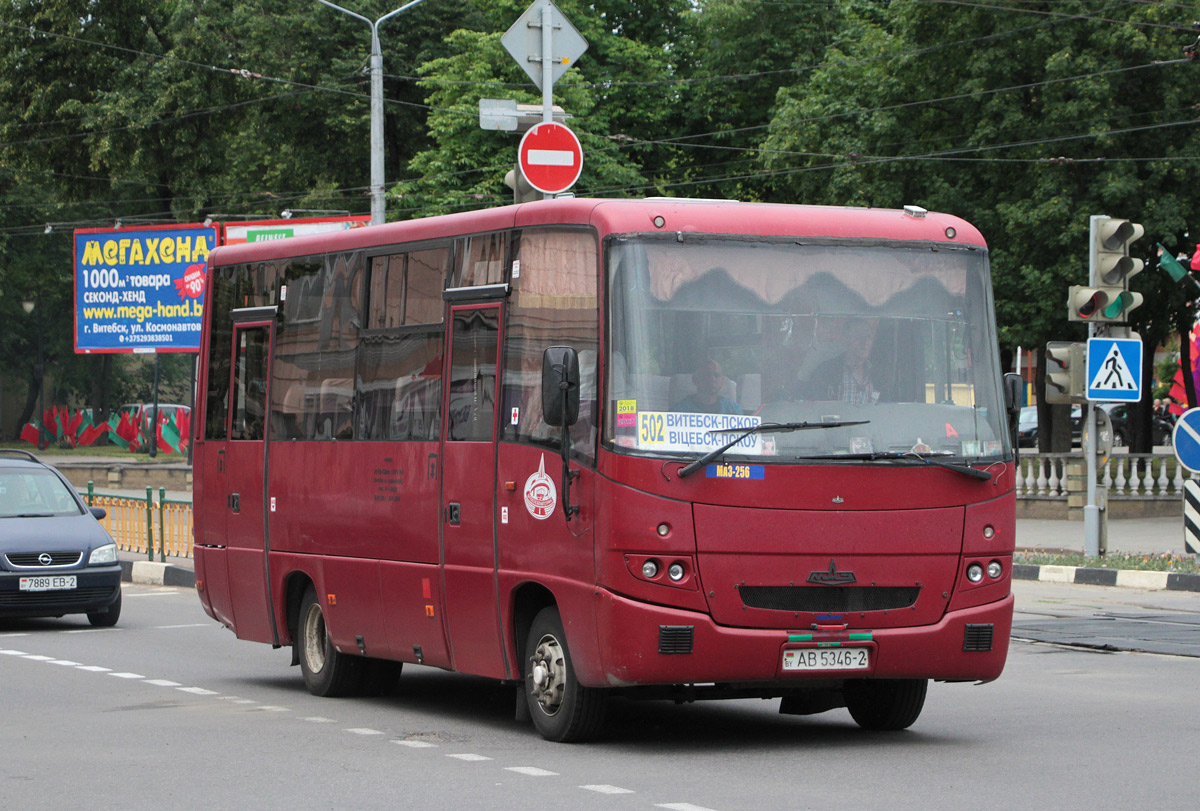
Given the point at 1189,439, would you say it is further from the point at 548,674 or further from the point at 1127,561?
the point at 548,674

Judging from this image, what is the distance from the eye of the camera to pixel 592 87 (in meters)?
47.3

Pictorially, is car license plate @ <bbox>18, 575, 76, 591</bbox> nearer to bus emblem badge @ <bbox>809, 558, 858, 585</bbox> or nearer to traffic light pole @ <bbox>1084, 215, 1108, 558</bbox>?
bus emblem badge @ <bbox>809, 558, 858, 585</bbox>

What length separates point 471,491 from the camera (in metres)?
10.2

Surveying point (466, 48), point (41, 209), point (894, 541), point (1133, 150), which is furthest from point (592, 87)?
point (894, 541)

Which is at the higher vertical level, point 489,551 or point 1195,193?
point 1195,193

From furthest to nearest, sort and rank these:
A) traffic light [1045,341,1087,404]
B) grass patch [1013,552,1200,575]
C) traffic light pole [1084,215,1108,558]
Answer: traffic light pole [1084,215,1108,558] → grass patch [1013,552,1200,575] → traffic light [1045,341,1087,404]

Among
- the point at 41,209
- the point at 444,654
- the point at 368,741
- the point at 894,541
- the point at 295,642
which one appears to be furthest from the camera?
the point at 41,209

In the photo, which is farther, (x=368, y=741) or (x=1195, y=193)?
(x=1195, y=193)

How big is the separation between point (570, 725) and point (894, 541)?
6.19 feet

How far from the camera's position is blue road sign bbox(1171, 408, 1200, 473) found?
2045 cm

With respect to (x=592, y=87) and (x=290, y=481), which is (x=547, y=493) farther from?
(x=592, y=87)

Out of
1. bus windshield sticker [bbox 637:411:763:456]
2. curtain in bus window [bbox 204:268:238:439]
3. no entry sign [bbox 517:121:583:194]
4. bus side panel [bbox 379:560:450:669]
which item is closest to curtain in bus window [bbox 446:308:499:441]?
bus side panel [bbox 379:560:450:669]

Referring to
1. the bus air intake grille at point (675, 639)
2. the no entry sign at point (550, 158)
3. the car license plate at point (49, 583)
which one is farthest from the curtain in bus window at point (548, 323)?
the car license plate at point (49, 583)

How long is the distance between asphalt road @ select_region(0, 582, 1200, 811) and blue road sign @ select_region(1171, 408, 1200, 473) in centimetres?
686
